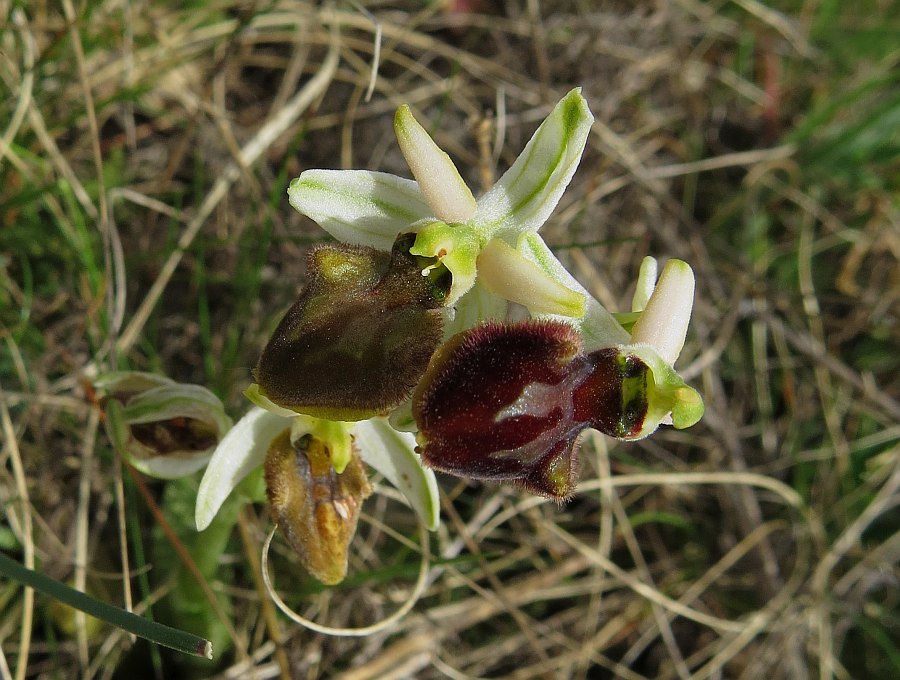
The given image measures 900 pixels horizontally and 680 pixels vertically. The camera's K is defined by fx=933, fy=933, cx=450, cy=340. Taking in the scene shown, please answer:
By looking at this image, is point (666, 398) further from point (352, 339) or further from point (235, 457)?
point (235, 457)

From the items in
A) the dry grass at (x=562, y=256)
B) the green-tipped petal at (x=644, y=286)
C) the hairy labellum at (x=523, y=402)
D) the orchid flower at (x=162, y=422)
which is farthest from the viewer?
the dry grass at (x=562, y=256)

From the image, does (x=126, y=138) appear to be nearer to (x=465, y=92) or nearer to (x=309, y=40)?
(x=309, y=40)

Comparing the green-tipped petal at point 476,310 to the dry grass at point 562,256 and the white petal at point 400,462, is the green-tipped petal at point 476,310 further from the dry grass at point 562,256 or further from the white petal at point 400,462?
the dry grass at point 562,256

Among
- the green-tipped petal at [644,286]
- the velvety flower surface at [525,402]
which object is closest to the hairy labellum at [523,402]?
the velvety flower surface at [525,402]

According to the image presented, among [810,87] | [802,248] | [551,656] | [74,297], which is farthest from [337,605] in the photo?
[810,87]

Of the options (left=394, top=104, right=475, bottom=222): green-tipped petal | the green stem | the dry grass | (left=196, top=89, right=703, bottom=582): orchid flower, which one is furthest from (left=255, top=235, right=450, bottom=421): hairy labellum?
the dry grass

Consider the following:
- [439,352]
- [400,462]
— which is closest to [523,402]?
[439,352]

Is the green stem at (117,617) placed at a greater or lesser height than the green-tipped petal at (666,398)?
lesser
